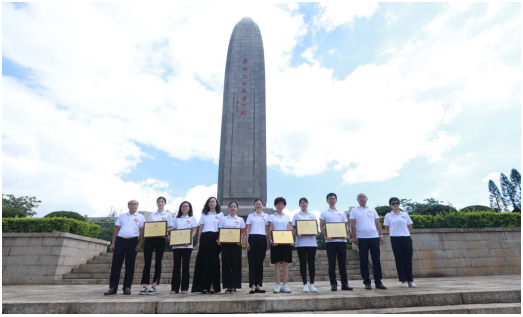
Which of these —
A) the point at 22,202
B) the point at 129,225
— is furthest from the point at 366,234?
the point at 22,202

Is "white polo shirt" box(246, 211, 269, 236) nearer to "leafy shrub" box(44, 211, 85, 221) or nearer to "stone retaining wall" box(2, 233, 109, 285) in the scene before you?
"stone retaining wall" box(2, 233, 109, 285)

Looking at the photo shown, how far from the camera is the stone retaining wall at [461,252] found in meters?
9.52

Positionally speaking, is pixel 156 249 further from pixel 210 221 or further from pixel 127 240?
pixel 210 221

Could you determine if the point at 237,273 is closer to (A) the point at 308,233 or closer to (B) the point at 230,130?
(A) the point at 308,233

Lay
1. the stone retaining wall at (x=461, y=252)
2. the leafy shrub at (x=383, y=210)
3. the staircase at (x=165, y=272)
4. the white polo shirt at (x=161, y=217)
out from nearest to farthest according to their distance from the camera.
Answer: the white polo shirt at (x=161, y=217) < the staircase at (x=165, y=272) < the stone retaining wall at (x=461, y=252) < the leafy shrub at (x=383, y=210)

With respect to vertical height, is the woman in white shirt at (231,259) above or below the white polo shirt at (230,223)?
below

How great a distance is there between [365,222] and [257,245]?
230cm

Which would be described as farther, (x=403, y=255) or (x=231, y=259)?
(x=403, y=255)

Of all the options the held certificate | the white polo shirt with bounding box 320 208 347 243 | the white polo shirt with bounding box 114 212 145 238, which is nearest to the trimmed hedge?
the white polo shirt with bounding box 114 212 145 238

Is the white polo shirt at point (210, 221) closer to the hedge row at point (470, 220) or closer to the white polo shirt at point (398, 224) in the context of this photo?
the white polo shirt at point (398, 224)

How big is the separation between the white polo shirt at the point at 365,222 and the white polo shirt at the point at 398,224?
0.94 ft

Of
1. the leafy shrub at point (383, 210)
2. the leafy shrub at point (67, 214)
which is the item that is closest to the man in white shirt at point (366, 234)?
the leafy shrub at point (383, 210)

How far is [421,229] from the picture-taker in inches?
391

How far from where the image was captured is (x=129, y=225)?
5.65 metres
